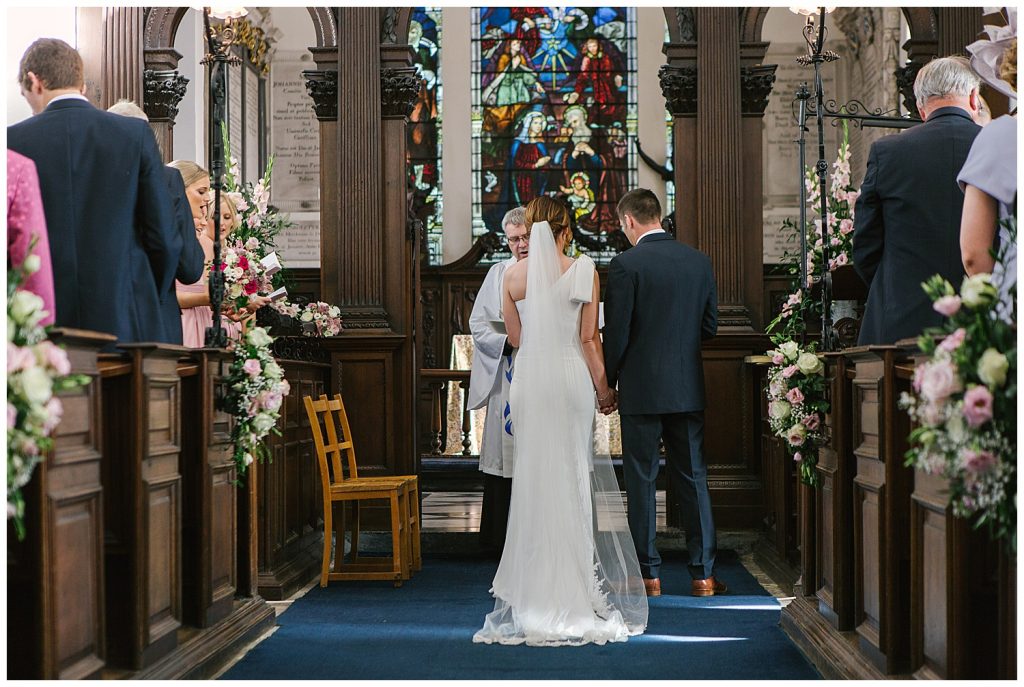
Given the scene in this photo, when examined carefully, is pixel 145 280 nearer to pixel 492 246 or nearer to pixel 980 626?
pixel 980 626

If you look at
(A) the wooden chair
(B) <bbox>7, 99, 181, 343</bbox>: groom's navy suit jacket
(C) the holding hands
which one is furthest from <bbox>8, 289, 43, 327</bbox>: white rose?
(A) the wooden chair

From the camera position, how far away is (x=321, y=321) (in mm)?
7293

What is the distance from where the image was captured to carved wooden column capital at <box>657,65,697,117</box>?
25.4 feet

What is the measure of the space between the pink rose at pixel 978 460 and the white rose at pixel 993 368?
14cm

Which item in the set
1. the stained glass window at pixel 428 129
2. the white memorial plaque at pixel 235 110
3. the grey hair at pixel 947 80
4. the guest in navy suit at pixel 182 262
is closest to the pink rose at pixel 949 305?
the grey hair at pixel 947 80

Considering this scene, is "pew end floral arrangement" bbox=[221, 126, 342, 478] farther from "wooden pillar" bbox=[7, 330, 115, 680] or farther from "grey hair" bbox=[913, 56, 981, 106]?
"grey hair" bbox=[913, 56, 981, 106]

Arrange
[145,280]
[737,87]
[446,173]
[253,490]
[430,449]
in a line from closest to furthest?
1. [145,280]
2. [253,490]
3. [737,87]
4. [430,449]
5. [446,173]

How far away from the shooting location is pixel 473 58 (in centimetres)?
1467

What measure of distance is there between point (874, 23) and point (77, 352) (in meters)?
A: 11.4

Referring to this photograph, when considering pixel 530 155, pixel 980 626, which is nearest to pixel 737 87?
pixel 980 626

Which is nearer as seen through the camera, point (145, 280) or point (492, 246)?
point (145, 280)

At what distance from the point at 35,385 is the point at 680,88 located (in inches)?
233

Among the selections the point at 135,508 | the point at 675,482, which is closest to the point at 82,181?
the point at 135,508

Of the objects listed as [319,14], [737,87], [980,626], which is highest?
[319,14]
